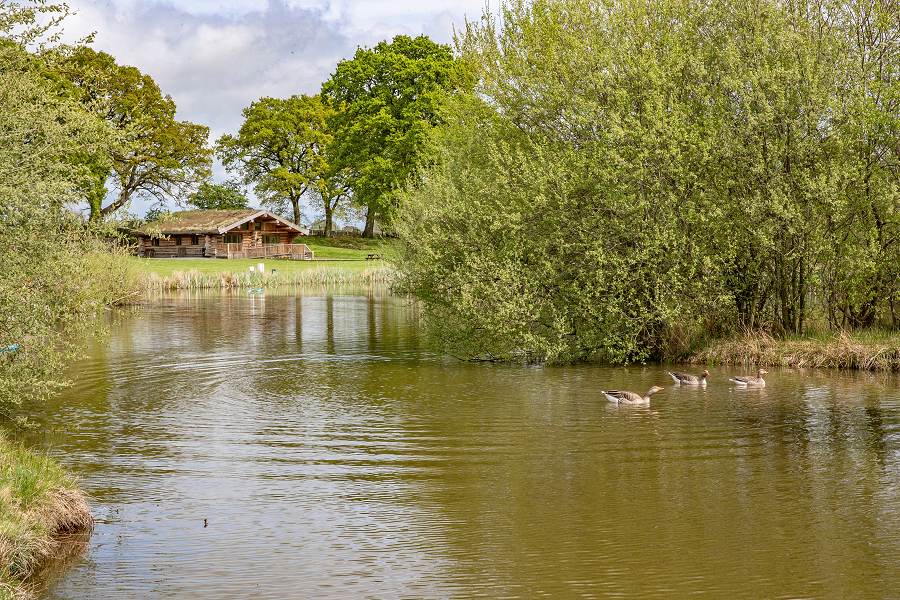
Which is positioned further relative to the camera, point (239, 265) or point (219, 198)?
point (219, 198)

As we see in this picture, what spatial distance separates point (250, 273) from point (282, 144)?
102ft

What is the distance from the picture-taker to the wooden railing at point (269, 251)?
85750mm

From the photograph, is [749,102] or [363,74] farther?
[363,74]

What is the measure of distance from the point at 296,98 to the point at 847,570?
91405 millimetres

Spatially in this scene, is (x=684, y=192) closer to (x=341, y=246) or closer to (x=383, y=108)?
(x=383, y=108)

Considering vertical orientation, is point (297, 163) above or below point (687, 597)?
above

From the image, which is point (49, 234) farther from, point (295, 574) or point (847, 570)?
point (847, 570)

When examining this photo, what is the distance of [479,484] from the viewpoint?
13625 millimetres

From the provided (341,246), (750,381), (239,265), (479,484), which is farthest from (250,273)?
(479,484)

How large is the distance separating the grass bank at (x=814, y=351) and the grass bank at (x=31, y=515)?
18.0 metres

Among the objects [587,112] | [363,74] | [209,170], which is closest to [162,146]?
[209,170]

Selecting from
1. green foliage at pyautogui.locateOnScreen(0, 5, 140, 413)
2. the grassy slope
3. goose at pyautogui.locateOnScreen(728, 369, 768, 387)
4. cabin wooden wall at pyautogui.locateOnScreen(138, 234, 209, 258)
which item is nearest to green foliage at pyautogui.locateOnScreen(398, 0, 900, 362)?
goose at pyautogui.locateOnScreen(728, 369, 768, 387)

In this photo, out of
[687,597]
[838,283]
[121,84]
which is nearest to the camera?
[687,597]

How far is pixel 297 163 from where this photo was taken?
3821 inches
